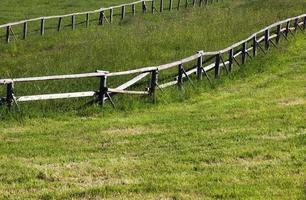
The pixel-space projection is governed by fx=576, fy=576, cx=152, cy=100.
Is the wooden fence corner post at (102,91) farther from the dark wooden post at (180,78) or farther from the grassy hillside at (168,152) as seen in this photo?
the dark wooden post at (180,78)

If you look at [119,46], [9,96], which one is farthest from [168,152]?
[119,46]

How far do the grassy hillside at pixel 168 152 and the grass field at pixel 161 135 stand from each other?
0.02 metres

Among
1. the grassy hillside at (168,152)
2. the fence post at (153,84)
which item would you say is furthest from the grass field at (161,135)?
the fence post at (153,84)

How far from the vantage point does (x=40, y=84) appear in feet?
51.0

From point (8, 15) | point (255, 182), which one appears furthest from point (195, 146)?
point (8, 15)

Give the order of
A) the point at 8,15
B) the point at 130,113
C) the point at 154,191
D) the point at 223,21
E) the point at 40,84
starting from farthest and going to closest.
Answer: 1. the point at 8,15
2. the point at 223,21
3. the point at 40,84
4. the point at 130,113
5. the point at 154,191

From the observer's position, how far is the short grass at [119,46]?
15.6 metres

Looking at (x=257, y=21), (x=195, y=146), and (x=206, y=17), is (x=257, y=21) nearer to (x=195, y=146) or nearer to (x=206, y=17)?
(x=206, y=17)

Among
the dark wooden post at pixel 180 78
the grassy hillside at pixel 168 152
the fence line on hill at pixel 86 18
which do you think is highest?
the fence line on hill at pixel 86 18

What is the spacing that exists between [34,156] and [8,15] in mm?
29616

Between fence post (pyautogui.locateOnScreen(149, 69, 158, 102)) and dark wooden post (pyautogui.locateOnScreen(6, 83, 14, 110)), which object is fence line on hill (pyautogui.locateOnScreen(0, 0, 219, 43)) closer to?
fence post (pyautogui.locateOnScreen(149, 69, 158, 102))

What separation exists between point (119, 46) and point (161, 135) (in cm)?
1119

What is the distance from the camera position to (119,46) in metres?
21.9

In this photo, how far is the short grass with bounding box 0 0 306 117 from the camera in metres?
15.6
